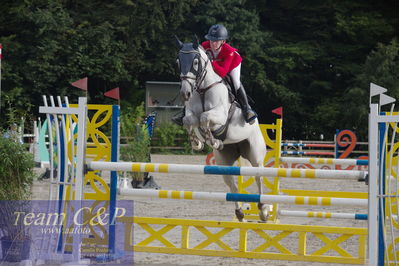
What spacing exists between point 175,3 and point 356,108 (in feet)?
29.6

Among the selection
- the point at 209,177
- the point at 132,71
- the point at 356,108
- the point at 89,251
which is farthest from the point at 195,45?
the point at 132,71

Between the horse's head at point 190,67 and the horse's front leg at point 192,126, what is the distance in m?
0.27

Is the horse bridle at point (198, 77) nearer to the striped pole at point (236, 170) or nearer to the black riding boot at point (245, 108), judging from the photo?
the black riding boot at point (245, 108)

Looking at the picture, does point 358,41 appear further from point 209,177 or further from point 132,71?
point 209,177

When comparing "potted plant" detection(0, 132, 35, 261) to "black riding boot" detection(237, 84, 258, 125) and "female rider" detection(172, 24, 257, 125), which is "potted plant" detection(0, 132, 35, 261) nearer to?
"female rider" detection(172, 24, 257, 125)

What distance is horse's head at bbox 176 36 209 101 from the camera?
5199 mm

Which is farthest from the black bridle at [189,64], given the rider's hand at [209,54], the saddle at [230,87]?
the saddle at [230,87]

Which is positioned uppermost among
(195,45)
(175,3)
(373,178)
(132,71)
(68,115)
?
(175,3)

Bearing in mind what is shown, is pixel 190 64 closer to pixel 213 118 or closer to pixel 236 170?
pixel 213 118

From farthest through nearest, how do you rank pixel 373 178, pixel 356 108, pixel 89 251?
pixel 356 108 → pixel 89 251 → pixel 373 178

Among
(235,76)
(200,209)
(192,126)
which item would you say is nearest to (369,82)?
(200,209)

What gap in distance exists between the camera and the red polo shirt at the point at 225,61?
230 inches

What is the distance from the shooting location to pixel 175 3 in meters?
27.7

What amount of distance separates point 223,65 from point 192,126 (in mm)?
709
